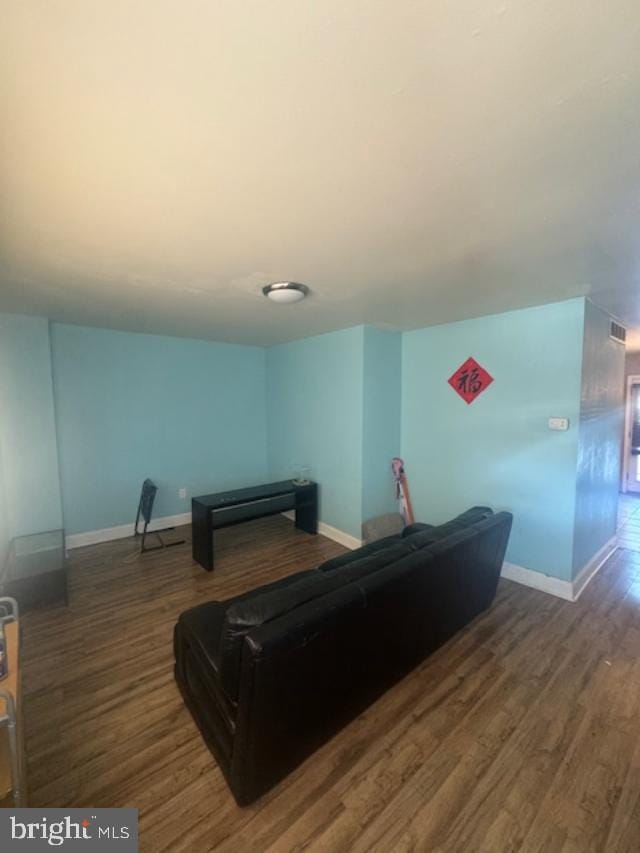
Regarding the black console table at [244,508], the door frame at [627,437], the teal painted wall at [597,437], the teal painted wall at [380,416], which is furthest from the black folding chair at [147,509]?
the door frame at [627,437]

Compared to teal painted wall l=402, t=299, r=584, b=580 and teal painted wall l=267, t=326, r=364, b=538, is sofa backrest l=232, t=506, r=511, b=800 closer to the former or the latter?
teal painted wall l=402, t=299, r=584, b=580

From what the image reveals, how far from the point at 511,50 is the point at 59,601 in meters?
3.93

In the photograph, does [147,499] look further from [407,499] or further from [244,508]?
[407,499]

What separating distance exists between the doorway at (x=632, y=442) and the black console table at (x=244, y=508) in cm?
560

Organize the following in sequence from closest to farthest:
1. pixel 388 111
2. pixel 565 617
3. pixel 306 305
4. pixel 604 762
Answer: pixel 388 111 < pixel 604 762 < pixel 565 617 < pixel 306 305

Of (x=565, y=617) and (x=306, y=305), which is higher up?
(x=306, y=305)

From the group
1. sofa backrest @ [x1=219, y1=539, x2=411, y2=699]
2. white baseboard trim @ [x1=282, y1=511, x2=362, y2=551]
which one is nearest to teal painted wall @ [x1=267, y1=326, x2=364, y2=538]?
white baseboard trim @ [x1=282, y1=511, x2=362, y2=551]

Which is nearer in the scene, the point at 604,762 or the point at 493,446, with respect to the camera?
the point at 604,762

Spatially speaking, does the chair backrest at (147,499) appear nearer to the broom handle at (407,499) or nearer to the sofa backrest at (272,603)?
the sofa backrest at (272,603)

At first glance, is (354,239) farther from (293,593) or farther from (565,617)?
(565,617)

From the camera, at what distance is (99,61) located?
0.84 metres

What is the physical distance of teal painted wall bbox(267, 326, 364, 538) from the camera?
3.68 meters

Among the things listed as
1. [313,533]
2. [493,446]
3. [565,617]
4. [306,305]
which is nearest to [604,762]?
[565,617]

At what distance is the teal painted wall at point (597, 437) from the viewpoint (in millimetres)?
2795
